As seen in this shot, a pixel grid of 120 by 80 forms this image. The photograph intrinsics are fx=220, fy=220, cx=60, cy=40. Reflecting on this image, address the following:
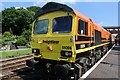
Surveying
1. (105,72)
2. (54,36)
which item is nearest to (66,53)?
(54,36)

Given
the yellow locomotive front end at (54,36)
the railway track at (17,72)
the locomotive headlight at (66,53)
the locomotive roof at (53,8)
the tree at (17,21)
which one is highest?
the tree at (17,21)

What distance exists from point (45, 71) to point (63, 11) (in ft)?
8.96

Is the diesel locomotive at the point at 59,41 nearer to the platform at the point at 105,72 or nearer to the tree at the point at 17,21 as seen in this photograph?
the platform at the point at 105,72

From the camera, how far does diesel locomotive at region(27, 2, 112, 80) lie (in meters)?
8.40

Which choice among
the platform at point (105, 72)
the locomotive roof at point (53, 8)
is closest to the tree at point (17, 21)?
the platform at point (105, 72)

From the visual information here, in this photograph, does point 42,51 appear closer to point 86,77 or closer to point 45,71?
point 45,71

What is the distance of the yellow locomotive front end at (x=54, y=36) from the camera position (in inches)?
332

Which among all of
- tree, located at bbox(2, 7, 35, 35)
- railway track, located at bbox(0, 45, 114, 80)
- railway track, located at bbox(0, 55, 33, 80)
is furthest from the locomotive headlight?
tree, located at bbox(2, 7, 35, 35)

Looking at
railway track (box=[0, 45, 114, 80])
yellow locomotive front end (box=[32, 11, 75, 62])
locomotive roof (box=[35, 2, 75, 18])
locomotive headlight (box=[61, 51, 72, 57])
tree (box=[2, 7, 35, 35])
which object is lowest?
railway track (box=[0, 45, 114, 80])

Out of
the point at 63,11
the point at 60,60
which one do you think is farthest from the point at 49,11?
the point at 60,60

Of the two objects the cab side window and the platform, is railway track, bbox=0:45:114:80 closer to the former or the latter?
the platform

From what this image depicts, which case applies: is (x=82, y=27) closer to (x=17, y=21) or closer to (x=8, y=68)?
(x=8, y=68)

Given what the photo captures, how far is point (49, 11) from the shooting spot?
9.33 meters

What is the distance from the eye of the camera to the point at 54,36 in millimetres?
8906
